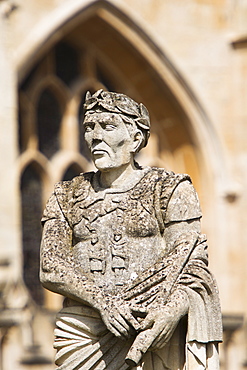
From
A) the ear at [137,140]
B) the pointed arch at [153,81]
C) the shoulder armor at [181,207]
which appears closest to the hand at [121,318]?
the shoulder armor at [181,207]

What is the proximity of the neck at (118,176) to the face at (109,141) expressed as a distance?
0.09ft

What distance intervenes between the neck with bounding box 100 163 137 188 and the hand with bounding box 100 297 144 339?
0.53 m

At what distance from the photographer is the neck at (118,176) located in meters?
5.05

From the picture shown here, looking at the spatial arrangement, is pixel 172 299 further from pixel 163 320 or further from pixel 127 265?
pixel 127 265

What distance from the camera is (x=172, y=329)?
15.4 ft

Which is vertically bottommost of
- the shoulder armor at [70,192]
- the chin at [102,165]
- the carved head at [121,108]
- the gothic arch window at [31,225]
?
the shoulder armor at [70,192]

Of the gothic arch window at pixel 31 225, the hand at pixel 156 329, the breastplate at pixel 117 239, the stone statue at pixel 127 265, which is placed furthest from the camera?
the gothic arch window at pixel 31 225

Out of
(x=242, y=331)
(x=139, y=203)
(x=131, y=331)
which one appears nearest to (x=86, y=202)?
(x=139, y=203)

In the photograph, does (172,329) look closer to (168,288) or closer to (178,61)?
(168,288)

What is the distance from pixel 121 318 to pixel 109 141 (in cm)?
71

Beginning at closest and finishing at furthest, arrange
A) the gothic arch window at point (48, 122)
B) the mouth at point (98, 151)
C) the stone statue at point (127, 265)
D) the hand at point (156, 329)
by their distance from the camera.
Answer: the hand at point (156, 329), the stone statue at point (127, 265), the mouth at point (98, 151), the gothic arch window at point (48, 122)

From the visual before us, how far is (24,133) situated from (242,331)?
3093mm

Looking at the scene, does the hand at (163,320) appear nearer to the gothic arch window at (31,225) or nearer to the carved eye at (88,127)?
the carved eye at (88,127)

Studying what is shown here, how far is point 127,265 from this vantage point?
4.88 metres
